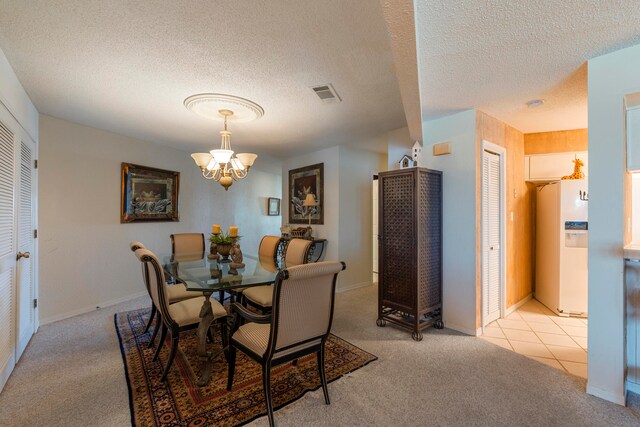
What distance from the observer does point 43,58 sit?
2.06 metres

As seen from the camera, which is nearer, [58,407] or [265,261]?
[58,407]

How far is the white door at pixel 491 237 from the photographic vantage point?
10.0 ft

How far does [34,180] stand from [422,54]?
13.3 feet

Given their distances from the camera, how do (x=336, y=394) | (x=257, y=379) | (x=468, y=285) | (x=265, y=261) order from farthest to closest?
1. (x=265, y=261)
2. (x=468, y=285)
3. (x=257, y=379)
4. (x=336, y=394)

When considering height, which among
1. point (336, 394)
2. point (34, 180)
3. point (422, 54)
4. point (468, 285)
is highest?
point (422, 54)

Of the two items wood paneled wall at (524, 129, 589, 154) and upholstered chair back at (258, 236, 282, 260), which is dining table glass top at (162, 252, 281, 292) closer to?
upholstered chair back at (258, 236, 282, 260)

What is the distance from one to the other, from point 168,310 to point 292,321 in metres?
1.09

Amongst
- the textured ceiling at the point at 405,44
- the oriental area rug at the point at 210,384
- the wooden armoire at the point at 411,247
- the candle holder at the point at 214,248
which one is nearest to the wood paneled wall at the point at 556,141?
the wooden armoire at the point at 411,247

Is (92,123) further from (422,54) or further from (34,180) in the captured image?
(422,54)

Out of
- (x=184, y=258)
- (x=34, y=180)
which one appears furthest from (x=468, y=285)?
(x=34, y=180)

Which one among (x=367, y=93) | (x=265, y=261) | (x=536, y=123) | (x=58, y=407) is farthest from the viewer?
(x=536, y=123)

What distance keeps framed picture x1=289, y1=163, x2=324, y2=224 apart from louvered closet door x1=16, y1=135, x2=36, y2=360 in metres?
3.57

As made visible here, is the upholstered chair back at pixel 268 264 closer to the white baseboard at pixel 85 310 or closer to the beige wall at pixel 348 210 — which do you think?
the beige wall at pixel 348 210

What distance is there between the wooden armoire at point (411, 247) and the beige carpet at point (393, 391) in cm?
38
